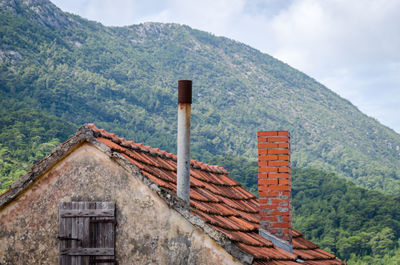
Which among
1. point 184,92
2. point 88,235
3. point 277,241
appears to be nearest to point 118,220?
point 88,235

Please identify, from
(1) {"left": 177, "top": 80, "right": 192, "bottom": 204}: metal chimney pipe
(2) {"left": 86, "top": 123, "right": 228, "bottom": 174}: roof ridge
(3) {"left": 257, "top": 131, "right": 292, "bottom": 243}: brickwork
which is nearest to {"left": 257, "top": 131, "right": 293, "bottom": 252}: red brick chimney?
(3) {"left": 257, "top": 131, "right": 292, "bottom": 243}: brickwork

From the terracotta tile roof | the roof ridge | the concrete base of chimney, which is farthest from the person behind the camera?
the concrete base of chimney

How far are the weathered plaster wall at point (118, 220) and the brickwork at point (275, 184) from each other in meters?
2.78

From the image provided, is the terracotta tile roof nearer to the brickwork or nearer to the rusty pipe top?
the brickwork

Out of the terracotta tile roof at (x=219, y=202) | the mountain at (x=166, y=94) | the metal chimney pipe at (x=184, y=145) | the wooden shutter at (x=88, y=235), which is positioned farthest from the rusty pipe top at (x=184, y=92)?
the mountain at (x=166, y=94)

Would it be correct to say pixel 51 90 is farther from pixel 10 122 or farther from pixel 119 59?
pixel 119 59

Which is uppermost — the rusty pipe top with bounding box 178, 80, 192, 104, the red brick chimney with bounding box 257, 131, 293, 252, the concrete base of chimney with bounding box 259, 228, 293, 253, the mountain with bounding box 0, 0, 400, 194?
the mountain with bounding box 0, 0, 400, 194

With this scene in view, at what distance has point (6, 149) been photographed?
67812 millimetres

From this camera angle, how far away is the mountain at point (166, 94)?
103 metres

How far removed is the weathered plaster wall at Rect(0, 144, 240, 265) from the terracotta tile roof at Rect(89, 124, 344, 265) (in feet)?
0.70

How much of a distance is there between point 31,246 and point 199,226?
5.38 feet

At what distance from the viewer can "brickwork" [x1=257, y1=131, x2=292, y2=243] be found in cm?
866

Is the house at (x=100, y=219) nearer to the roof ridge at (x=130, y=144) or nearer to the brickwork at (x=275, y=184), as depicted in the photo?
the roof ridge at (x=130, y=144)

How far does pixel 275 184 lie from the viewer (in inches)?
345
